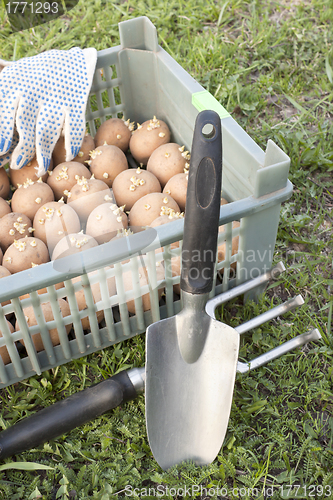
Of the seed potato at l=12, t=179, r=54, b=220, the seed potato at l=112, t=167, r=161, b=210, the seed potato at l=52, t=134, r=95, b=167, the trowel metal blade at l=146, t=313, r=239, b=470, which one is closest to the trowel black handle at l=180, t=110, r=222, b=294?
the trowel metal blade at l=146, t=313, r=239, b=470

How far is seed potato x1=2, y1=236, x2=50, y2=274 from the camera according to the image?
1074mm

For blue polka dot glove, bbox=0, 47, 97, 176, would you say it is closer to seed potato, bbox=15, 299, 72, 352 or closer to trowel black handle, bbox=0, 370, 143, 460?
seed potato, bbox=15, 299, 72, 352

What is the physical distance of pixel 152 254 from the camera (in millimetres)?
956

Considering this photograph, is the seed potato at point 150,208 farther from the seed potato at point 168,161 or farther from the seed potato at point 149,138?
the seed potato at point 149,138

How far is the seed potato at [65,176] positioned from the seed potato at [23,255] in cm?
21

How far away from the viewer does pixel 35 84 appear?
123 cm

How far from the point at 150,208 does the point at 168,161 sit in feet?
0.64

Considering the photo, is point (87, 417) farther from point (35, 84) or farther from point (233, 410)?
point (35, 84)

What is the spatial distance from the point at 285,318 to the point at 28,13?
6.00 ft

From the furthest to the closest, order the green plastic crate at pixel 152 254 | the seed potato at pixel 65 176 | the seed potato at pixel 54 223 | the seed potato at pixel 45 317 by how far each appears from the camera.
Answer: the seed potato at pixel 65 176
the seed potato at pixel 54 223
the seed potato at pixel 45 317
the green plastic crate at pixel 152 254

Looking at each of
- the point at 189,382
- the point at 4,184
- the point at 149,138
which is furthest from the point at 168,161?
the point at 189,382

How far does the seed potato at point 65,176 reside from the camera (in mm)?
1260

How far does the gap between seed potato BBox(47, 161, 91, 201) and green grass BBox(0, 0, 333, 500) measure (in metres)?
0.46

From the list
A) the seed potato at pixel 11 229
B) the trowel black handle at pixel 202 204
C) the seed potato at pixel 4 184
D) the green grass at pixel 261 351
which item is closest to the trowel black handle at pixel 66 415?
the green grass at pixel 261 351
